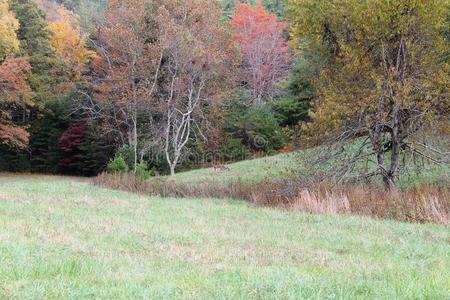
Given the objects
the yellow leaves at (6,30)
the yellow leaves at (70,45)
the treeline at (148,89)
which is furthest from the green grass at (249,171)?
the yellow leaves at (70,45)

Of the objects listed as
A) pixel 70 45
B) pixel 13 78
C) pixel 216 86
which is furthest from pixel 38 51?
pixel 216 86

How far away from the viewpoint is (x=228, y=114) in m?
37.3

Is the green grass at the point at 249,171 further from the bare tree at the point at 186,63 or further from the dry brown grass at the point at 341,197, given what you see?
the bare tree at the point at 186,63

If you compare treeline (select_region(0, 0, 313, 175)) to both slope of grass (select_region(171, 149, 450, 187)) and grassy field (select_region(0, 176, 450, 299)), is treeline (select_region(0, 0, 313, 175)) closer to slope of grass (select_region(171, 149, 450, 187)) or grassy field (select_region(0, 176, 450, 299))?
slope of grass (select_region(171, 149, 450, 187))

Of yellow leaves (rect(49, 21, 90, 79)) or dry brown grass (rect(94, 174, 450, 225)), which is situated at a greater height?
yellow leaves (rect(49, 21, 90, 79))

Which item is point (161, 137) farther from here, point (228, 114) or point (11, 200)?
point (11, 200)

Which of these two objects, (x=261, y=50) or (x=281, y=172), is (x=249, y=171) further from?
(x=261, y=50)

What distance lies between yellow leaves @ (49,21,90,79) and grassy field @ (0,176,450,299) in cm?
3219

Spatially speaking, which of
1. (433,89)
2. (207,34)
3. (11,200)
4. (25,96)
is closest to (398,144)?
(433,89)

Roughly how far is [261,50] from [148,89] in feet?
39.3

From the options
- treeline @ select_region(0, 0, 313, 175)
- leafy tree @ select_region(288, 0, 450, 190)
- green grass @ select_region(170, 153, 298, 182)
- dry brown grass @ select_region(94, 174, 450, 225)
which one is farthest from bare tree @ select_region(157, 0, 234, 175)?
leafy tree @ select_region(288, 0, 450, 190)

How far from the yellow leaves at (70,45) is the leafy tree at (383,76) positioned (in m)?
29.9

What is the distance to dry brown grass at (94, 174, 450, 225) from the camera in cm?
1172

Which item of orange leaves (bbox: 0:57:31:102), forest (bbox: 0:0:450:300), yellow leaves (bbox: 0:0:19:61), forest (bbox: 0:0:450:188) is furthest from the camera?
orange leaves (bbox: 0:57:31:102)
